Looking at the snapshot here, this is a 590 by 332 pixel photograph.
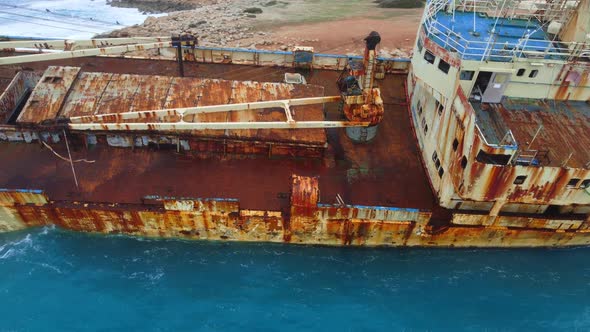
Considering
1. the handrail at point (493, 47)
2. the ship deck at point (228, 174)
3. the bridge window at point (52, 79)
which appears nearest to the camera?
the handrail at point (493, 47)

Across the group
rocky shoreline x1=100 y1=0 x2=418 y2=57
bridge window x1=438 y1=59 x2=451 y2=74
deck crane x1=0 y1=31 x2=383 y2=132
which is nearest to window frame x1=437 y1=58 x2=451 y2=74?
bridge window x1=438 y1=59 x2=451 y2=74

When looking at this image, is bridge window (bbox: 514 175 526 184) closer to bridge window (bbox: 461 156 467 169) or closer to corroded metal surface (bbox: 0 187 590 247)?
bridge window (bbox: 461 156 467 169)

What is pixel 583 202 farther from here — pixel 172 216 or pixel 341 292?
pixel 172 216

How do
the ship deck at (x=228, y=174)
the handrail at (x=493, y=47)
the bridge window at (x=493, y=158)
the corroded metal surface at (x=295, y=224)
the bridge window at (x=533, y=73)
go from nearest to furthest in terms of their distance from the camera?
the bridge window at (x=493, y=158)
the handrail at (x=493, y=47)
the bridge window at (x=533, y=73)
the corroded metal surface at (x=295, y=224)
the ship deck at (x=228, y=174)

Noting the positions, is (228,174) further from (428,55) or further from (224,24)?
(224,24)

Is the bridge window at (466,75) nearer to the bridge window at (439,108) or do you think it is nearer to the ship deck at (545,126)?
the ship deck at (545,126)

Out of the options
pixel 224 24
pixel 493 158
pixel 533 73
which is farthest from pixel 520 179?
pixel 224 24

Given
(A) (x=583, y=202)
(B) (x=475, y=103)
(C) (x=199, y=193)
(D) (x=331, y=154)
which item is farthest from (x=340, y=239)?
(A) (x=583, y=202)

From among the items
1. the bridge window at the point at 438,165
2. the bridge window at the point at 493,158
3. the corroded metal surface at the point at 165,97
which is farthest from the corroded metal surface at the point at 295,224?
the corroded metal surface at the point at 165,97
